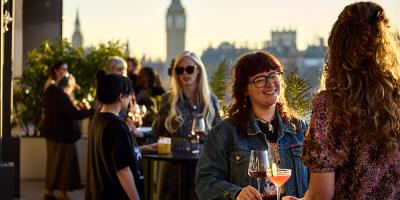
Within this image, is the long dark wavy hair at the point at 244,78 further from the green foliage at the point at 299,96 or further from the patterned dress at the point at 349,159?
the patterned dress at the point at 349,159

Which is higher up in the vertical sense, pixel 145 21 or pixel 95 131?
pixel 145 21

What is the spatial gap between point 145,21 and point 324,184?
379 inches

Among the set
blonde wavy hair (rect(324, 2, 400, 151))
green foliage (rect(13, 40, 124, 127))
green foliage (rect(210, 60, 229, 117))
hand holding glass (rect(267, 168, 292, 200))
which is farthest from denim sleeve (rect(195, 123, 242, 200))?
green foliage (rect(13, 40, 124, 127))

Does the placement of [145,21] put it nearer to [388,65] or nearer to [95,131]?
[95,131]

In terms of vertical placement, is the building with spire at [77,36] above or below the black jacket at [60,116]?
above

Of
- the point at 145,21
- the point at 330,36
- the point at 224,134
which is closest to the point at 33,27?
the point at 145,21

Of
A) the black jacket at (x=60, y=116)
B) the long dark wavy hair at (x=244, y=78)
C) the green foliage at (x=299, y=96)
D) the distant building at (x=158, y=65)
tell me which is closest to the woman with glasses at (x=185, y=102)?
the green foliage at (x=299, y=96)

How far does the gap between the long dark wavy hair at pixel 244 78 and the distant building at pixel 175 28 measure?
776 centimetres

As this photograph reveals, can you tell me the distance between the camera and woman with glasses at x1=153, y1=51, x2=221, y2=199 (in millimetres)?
6848

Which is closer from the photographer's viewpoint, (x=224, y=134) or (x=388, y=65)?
(x=388, y=65)

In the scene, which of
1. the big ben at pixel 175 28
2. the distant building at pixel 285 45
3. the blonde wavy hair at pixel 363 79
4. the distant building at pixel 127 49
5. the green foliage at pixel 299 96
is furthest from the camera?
the distant building at pixel 127 49

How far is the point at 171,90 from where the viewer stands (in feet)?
23.2

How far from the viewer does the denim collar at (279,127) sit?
3.75m

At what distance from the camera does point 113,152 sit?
4.86m
